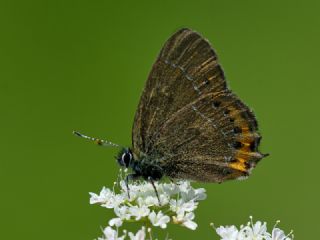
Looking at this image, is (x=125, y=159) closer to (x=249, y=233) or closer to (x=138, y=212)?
(x=138, y=212)

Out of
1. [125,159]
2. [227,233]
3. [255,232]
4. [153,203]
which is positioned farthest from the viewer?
[125,159]

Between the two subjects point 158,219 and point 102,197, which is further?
point 102,197

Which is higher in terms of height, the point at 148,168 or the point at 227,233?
the point at 148,168

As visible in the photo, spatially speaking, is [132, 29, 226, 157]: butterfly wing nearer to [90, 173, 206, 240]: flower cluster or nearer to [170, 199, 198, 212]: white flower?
[90, 173, 206, 240]: flower cluster

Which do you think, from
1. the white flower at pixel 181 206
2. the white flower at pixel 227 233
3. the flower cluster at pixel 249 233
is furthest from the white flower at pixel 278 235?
the white flower at pixel 181 206

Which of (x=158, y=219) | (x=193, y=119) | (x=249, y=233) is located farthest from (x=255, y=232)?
(x=193, y=119)

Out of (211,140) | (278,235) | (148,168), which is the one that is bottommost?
(278,235)

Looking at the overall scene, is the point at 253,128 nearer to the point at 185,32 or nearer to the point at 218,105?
the point at 218,105
